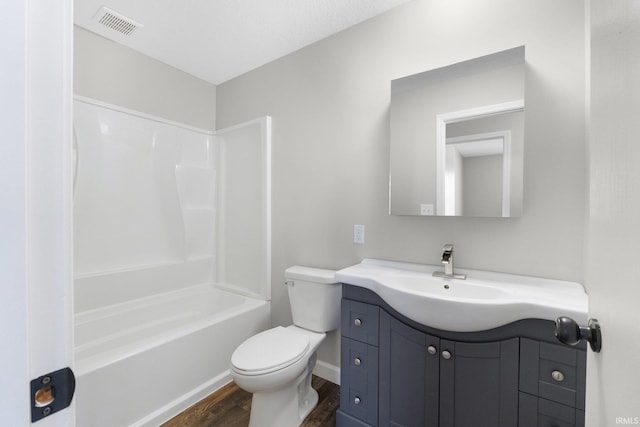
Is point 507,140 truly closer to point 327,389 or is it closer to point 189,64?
point 327,389

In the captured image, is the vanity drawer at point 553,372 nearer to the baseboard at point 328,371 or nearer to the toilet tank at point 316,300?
the toilet tank at point 316,300

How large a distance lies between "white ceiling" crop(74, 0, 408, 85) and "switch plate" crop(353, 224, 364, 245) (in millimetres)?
1390

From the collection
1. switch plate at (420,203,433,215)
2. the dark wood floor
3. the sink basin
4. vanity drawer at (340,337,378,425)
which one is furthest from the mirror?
the dark wood floor

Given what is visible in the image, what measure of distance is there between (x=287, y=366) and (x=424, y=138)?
1489 mm

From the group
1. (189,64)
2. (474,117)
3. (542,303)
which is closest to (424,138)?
(474,117)

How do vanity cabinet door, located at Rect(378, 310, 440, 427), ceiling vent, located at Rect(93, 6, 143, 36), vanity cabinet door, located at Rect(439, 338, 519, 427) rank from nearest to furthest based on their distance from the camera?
vanity cabinet door, located at Rect(439, 338, 519, 427) < vanity cabinet door, located at Rect(378, 310, 440, 427) < ceiling vent, located at Rect(93, 6, 143, 36)

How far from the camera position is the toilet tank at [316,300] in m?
1.78

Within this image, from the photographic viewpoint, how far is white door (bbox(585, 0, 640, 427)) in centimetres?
38

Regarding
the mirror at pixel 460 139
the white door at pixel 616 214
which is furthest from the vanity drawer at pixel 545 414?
the mirror at pixel 460 139

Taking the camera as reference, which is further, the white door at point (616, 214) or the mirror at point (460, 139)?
the mirror at point (460, 139)

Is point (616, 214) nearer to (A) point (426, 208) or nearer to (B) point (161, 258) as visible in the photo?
(A) point (426, 208)

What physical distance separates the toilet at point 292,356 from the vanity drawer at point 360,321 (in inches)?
10.6

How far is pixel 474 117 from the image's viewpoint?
4.77 ft

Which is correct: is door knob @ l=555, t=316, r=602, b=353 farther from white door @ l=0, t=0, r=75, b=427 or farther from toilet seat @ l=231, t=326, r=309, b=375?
toilet seat @ l=231, t=326, r=309, b=375
